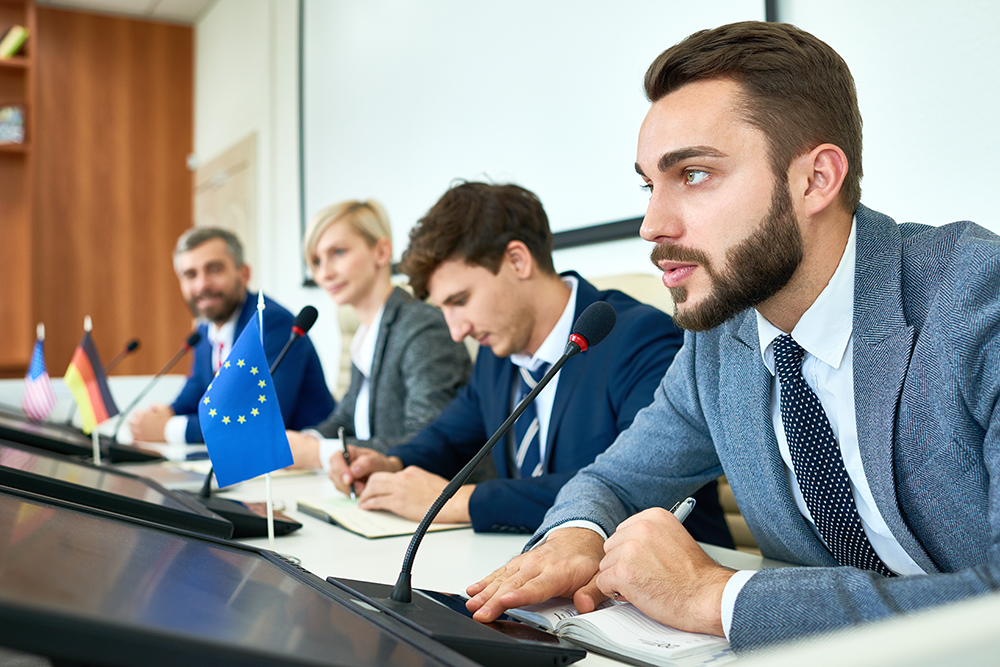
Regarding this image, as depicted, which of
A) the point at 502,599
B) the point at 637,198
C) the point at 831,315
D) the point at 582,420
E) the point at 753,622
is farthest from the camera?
the point at 637,198

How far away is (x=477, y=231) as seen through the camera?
182cm

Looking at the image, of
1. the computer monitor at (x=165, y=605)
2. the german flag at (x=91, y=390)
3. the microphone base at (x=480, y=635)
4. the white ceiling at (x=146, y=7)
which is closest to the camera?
the computer monitor at (x=165, y=605)

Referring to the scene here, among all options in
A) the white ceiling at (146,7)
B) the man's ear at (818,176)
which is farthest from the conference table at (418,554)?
the white ceiling at (146,7)

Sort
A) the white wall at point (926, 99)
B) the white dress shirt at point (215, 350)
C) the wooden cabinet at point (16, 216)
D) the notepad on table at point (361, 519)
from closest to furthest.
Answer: the notepad on table at point (361, 519)
the white wall at point (926, 99)
the white dress shirt at point (215, 350)
the wooden cabinet at point (16, 216)

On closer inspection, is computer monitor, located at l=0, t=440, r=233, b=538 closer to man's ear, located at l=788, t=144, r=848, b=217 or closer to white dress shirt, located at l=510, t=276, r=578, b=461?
white dress shirt, located at l=510, t=276, r=578, b=461

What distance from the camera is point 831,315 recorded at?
1003mm

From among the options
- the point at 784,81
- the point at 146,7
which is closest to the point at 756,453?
the point at 784,81

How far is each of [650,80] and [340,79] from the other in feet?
10.8

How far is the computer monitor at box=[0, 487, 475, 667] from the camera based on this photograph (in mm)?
418

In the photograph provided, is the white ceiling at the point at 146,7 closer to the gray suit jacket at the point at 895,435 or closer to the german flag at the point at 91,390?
the german flag at the point at 91,390

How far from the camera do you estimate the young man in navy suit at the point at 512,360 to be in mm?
1520

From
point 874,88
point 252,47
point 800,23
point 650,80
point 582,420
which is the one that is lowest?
point 582,420

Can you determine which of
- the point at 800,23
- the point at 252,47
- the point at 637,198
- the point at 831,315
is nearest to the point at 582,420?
the point at 831,315

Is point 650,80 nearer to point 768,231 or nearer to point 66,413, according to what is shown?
point 768,231
